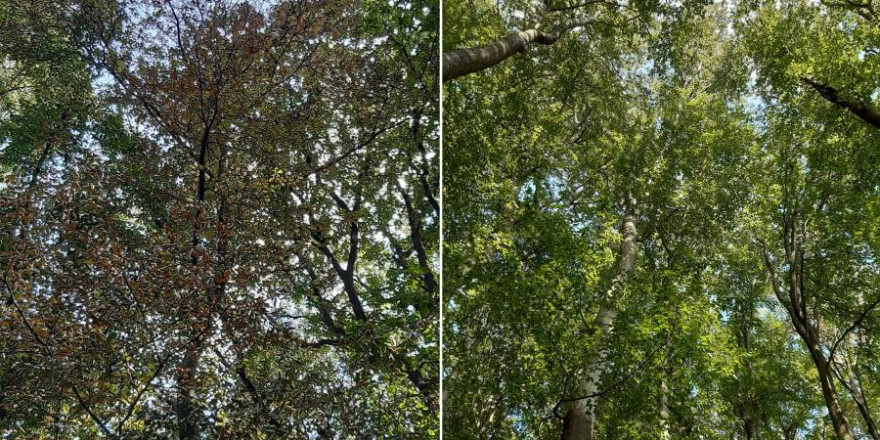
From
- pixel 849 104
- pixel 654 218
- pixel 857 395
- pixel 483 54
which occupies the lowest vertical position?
pixel 857 395

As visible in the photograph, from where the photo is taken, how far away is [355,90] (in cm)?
142

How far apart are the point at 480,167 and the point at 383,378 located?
316 cm

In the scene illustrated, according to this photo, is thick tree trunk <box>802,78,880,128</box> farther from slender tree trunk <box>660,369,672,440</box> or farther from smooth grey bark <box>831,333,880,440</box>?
slender tree trunk <box>660,369,672,440</box>

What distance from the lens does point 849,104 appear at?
17.1ft

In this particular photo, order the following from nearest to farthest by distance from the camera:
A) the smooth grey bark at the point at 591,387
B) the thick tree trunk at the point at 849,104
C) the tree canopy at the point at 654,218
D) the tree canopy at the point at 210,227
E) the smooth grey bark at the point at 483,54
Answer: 1. the tree canopy at the point at 210,227
2. the smooth grey bark at the point at 483,54
3. the tree canopy at the point at 654,218
4. the smooth grey bark at the point at 591,387
5. the thick tree trunk at the point at 849,104

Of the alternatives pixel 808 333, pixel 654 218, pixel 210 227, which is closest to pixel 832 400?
pixel 808 333

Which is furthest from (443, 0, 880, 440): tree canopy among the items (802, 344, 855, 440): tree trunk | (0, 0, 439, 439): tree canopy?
(0, 0, 439, 439): tree canopy

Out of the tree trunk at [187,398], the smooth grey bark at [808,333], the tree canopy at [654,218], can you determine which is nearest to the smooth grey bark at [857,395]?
the tree canopy at [654,218]

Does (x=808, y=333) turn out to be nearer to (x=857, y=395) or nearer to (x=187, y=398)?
(x=857, y=395)

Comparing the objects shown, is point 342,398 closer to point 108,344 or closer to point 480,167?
point 108,344

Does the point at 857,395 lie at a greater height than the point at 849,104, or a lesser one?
lesser

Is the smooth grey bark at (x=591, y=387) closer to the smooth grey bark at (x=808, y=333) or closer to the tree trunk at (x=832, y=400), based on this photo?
the smooth grey bark at (x=808, y=333)

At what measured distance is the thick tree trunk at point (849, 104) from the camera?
5.07 meters

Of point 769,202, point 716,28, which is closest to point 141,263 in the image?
point 769,202
